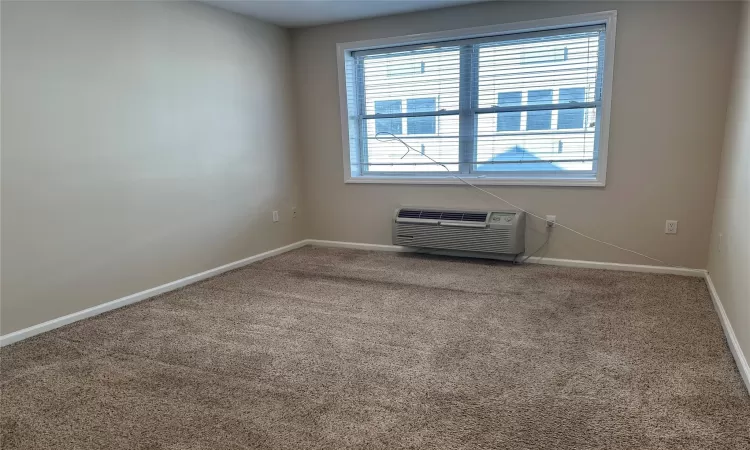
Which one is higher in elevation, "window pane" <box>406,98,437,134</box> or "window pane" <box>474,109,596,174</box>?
"window pane" <box>406,98,437,134</box>

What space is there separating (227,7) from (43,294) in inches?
97.5

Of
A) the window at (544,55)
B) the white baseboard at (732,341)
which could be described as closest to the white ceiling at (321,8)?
the window at (544,55)

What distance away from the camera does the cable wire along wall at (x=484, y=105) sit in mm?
3508

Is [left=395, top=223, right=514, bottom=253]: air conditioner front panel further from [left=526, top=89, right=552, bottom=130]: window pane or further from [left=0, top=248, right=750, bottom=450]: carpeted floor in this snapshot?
[left=526, top=89, right=552, bottom=130]: window pane

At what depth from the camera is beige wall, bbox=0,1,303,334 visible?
8.02 ft

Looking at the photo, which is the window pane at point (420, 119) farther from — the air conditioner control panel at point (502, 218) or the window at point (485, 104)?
the air conditioner control panel at point (502, 218)

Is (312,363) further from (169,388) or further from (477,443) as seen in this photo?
(477,443)

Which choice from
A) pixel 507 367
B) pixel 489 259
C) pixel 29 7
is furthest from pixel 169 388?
pixel 489 259

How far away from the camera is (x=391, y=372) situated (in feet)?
6.64

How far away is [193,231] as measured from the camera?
3496 millimetres

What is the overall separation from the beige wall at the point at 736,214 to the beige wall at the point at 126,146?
3.48 m

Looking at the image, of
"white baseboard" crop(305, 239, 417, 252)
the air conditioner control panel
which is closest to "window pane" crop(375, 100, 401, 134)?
"white baseboard" crop(305, 239, 417, 252)

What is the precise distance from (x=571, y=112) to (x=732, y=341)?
2.05m

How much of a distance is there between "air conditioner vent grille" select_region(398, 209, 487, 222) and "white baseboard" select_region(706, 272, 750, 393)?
64.9 inches
